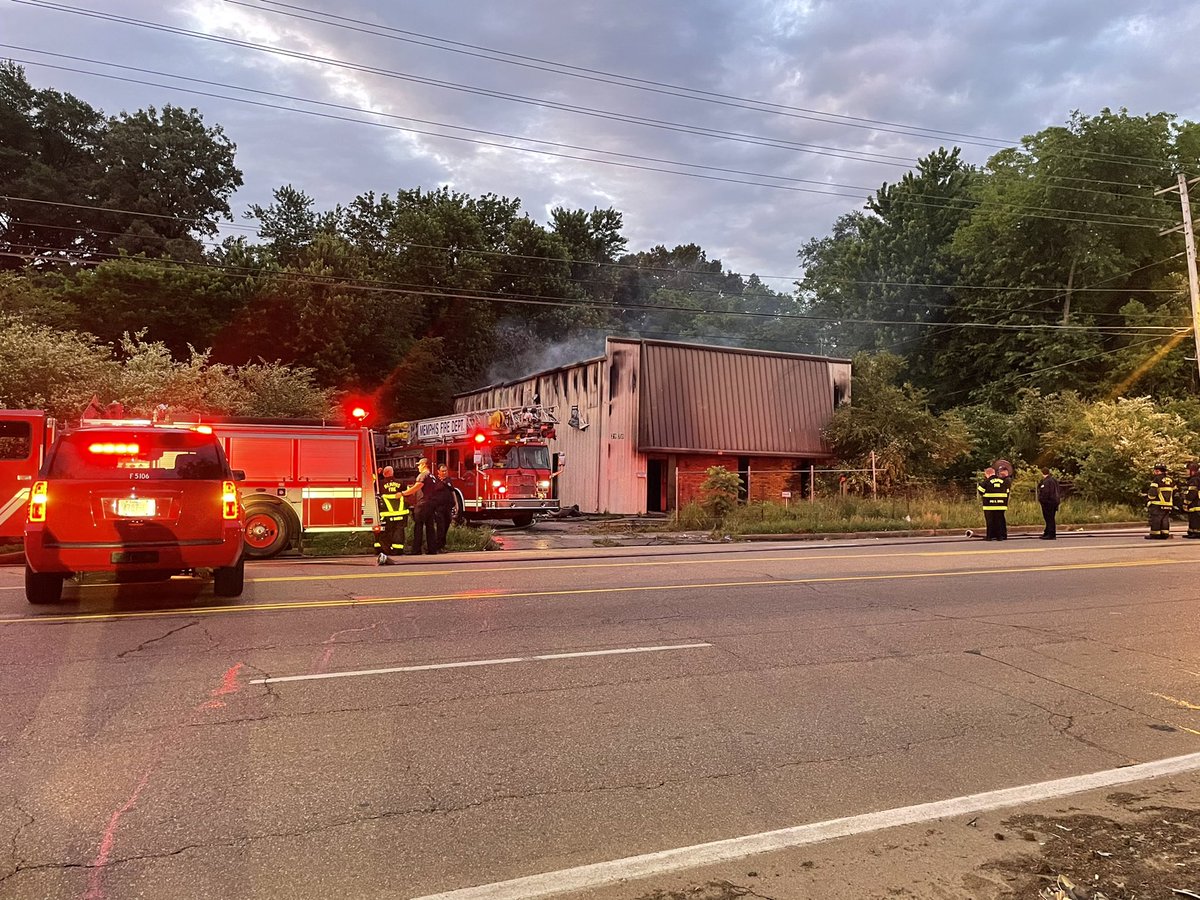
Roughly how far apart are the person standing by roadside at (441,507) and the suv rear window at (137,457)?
5.93 metres

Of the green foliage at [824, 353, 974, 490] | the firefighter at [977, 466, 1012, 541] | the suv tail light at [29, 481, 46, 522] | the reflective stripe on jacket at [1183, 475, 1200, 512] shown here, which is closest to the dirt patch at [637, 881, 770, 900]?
the suv tail light at [29, 481, 46, 522]

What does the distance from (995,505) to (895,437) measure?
1016 centimetres

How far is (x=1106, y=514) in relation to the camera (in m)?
23.9

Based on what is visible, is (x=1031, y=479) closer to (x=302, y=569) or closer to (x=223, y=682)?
(x=302, y=569)

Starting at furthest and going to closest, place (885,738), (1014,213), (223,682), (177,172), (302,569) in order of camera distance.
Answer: (177,172) → (1014,213) → (302,569) → (223,682) → (885,738)

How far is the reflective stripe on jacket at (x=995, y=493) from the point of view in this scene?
18266 mm

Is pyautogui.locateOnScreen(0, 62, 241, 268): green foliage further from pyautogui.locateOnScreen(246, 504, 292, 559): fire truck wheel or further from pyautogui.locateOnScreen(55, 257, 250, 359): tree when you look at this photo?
pyautogui.locateOnScreen(246, 504, 292, 559): fire truck wheel

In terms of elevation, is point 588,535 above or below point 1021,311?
below

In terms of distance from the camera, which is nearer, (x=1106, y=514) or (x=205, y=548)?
(x=205, y=548)

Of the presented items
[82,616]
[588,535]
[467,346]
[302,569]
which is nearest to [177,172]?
[467,346]

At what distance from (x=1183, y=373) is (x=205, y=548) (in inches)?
1630

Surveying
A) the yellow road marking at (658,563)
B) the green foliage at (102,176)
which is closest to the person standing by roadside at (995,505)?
the yellow road marking at (658,563)

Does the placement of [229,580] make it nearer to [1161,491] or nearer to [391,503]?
[391,503]

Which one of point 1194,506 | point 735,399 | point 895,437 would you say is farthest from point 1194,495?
point 735,399
